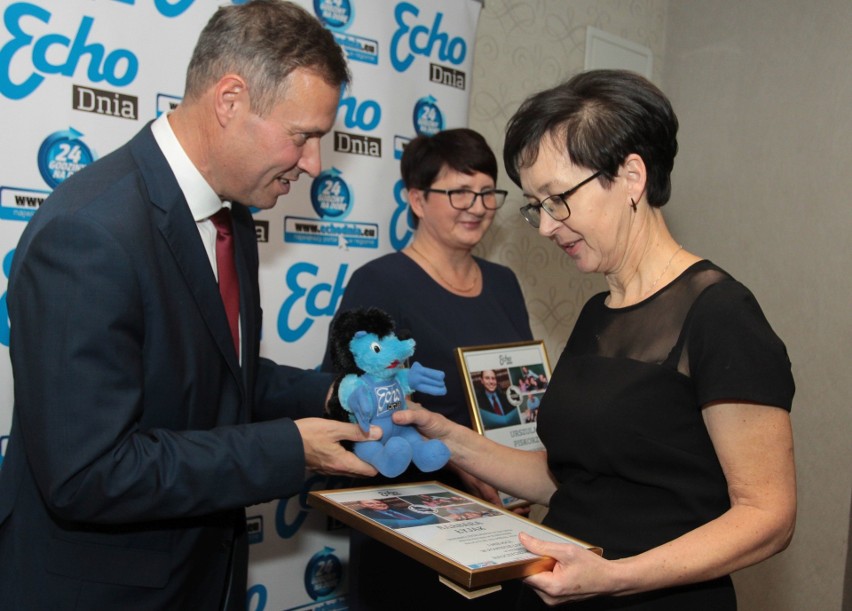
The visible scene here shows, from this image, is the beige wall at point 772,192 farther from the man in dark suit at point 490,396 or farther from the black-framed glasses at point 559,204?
the black-framed glasses at point 559,204

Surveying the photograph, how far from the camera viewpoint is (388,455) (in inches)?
56.7

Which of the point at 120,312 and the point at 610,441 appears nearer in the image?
the point at 120,312

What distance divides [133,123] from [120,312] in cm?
94

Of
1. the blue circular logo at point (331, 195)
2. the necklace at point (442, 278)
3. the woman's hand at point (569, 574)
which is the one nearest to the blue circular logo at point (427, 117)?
the blue circular logo at point (331, 195)

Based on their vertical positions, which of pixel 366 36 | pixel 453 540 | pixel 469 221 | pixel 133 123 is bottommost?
pixel 453 540

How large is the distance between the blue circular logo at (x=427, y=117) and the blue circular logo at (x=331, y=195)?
0.36m

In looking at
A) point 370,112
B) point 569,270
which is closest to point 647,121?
point 370,112

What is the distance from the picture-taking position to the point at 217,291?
1.38m

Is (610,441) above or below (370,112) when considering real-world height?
below

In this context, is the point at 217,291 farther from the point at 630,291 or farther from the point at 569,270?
the point at 569,270

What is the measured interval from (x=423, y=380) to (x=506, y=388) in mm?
613

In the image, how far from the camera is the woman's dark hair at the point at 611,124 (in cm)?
132

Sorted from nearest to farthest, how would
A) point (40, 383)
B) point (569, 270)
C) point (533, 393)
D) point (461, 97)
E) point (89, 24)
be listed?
point (40, 383), point (89, 24), point (533, 393), point (461, 97), point (569, 270)

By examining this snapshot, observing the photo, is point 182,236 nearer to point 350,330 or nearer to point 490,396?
point 350,330
